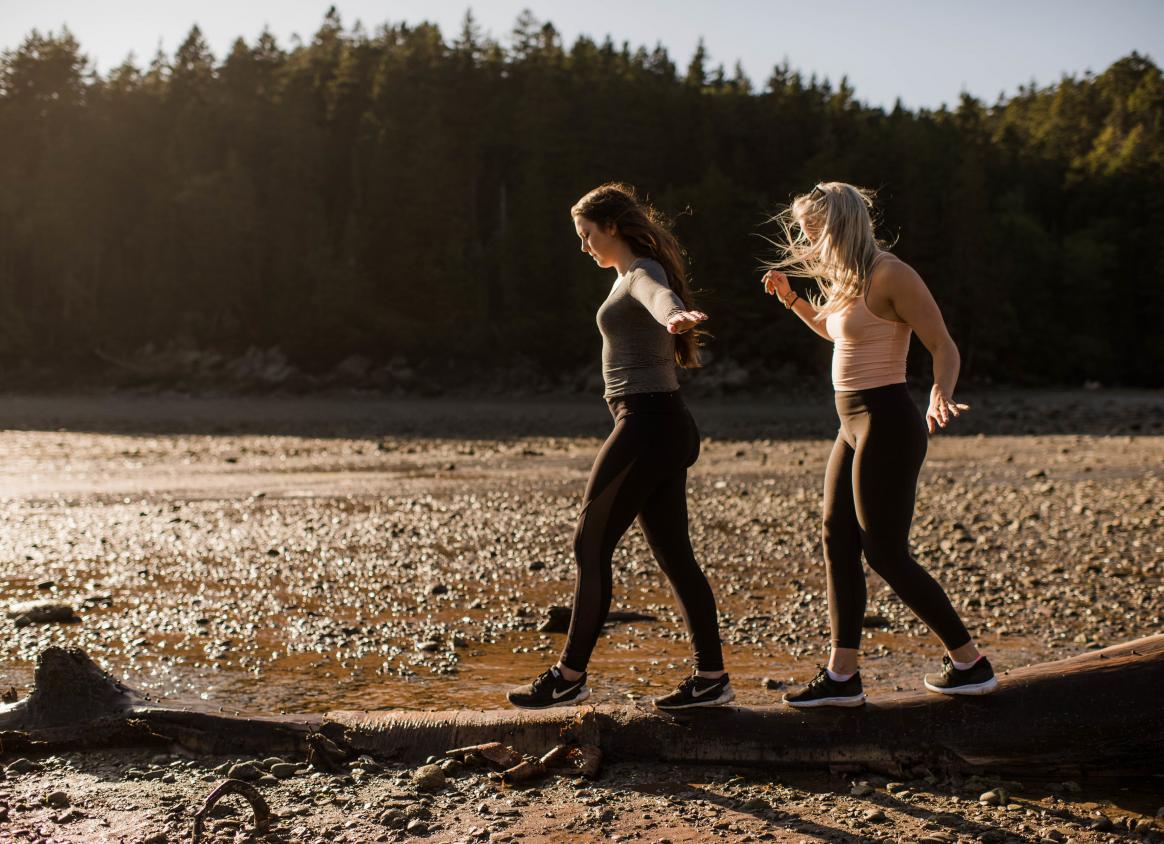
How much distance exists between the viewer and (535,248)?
6062cm

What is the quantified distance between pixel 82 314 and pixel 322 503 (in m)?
56.1

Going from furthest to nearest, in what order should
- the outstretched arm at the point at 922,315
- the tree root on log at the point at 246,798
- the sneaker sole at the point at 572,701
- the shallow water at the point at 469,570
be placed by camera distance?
the shallow water at the point at 469,570
the sneaker sole at the point at 572,701
the outstretched arm at the point at 922,315
the tree root on log at the point at 246,798

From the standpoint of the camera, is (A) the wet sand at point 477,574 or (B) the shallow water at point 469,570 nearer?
(A) the wet sand at point 477,574

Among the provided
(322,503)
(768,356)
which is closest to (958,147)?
(768,356)

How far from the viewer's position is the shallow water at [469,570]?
24.1 ft

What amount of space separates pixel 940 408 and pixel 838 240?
0.85 metres

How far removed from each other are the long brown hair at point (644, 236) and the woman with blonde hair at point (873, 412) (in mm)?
534

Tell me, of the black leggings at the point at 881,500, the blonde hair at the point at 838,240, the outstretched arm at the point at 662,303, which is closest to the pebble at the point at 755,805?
the black leggings at the point at 881,500

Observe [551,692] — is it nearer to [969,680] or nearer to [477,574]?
[969,680]

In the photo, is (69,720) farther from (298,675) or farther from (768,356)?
(768,356)

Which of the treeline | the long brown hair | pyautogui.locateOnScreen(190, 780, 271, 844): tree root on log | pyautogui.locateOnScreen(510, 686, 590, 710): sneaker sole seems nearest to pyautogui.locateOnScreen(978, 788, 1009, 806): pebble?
pyautogui.locateOnScreen(510, 686, 590, 710): sneaker sole

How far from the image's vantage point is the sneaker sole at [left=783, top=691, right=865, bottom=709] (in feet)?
15.6

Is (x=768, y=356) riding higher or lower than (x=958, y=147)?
lower

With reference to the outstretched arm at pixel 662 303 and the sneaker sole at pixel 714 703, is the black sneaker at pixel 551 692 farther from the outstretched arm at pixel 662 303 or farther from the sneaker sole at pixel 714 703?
the outstretched arm at pixel 662 303
